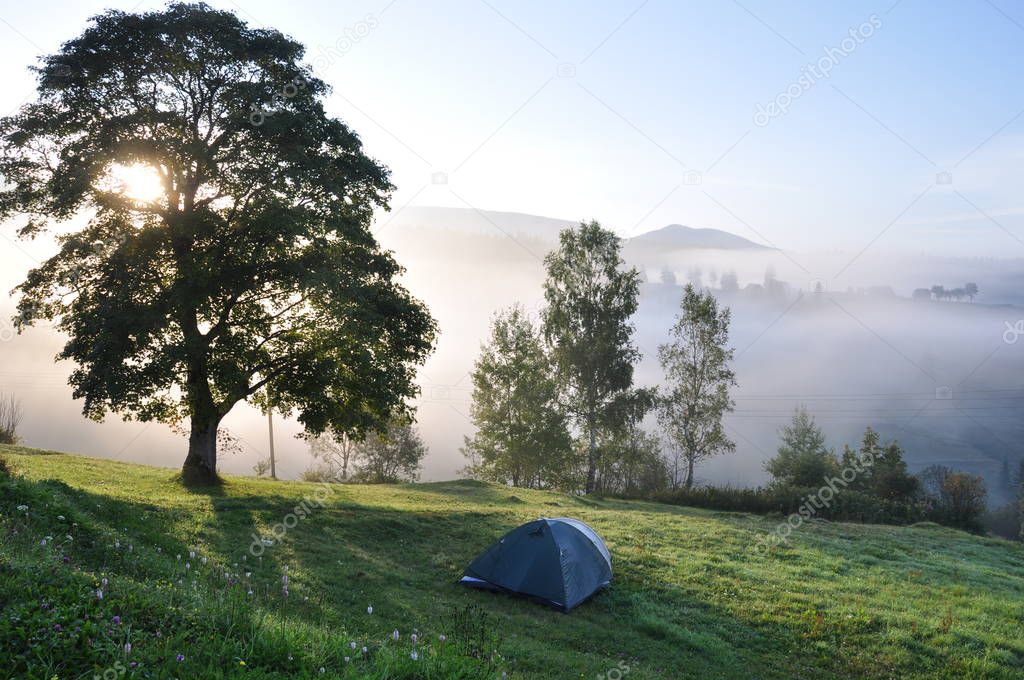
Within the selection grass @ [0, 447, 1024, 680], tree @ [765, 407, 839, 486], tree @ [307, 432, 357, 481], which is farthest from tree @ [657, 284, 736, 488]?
tree @ [307, 432, 357, 481]

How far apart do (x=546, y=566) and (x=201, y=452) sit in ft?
55.1

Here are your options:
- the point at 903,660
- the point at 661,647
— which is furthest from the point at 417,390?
the point at 903,660

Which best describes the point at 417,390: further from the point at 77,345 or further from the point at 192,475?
the point at 77,345

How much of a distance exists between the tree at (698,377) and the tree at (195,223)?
3703 cm

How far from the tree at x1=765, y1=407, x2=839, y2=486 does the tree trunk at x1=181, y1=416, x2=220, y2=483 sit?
38.0 m

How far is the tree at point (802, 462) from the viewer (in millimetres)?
47281

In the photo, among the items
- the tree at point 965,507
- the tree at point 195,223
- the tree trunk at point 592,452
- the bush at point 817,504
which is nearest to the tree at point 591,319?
the tree trunk at point 592,452

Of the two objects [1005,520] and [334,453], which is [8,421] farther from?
[1005,520]

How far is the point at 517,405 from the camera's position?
2190 inches

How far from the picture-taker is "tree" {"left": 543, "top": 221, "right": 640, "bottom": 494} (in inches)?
1973

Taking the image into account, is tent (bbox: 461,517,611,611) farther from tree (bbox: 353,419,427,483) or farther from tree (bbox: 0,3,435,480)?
tree (bbox: 353,419,427,483)

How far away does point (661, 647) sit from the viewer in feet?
41.9

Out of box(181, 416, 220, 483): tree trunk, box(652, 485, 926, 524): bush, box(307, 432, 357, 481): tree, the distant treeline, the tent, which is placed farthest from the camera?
box(307, 432, 357, 481): tree

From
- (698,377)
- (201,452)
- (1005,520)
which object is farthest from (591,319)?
(1005,520)
